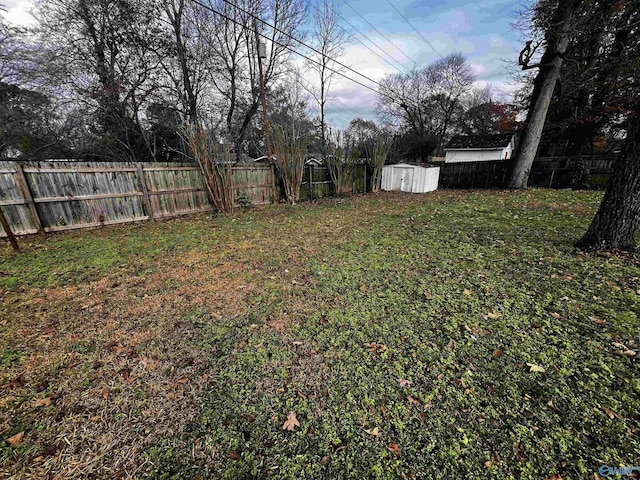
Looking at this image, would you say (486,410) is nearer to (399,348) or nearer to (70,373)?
(399,348)

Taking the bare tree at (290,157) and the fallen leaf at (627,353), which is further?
the bare tree at (290,157)

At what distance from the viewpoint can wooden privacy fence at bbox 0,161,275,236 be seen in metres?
5.62

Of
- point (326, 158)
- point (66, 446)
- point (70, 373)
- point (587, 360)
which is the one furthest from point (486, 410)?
point (326, 158)

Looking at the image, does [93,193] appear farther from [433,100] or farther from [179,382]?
[433,100]

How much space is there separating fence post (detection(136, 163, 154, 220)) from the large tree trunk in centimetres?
977

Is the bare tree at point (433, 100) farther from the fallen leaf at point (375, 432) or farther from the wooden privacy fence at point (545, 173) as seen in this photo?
the fallen leaf at point (375, 432)

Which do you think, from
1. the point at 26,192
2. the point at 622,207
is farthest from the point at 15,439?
the point at 622,207

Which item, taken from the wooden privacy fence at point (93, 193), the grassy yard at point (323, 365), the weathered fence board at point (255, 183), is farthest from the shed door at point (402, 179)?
the wooden privacy fence at point (93, 193)

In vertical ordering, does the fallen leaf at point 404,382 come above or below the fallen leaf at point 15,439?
below

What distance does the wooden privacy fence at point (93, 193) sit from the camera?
5.62 m

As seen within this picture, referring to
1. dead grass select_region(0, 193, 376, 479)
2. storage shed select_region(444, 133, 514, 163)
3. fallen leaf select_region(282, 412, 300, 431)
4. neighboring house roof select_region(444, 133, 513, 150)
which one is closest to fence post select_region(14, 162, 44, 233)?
dead grass select_region(0, 193, 376, 479)

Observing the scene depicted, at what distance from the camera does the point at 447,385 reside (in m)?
1.98

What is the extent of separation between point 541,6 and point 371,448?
13.7m

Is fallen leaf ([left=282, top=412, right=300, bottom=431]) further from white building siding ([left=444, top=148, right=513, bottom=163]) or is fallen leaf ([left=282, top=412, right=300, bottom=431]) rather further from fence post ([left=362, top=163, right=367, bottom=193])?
white building siding ([left=444, top=148, right=513, bottom=163])
